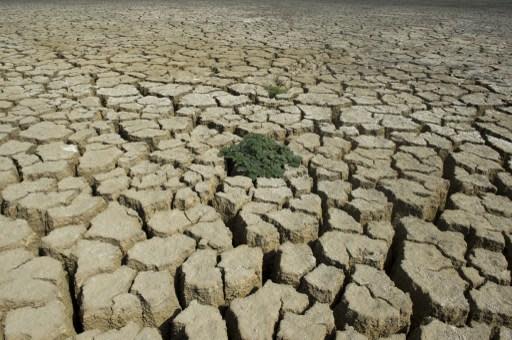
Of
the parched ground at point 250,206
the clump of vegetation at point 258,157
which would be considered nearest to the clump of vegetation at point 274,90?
the parched ground at point 250,206

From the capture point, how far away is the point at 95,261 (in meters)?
1.57

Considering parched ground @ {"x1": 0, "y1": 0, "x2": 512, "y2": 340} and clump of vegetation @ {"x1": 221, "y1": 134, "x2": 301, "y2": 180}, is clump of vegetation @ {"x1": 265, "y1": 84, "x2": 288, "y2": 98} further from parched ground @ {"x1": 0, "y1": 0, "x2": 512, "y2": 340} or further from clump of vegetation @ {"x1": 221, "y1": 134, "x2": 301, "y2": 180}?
clump of vegetation @ {"x1": 221, "y1": 134, "x2": 301, "y2": 180}

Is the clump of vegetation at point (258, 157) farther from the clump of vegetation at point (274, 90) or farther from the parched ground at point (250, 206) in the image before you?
the clump of vegetation at point (274, 90)

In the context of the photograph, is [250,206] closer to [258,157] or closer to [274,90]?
[258,157]

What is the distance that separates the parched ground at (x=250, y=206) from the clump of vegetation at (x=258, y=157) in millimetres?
83

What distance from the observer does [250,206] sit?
1.90m

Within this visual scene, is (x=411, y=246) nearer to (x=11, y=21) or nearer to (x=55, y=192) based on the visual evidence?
(x=55, y=192)

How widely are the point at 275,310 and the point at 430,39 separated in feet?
18.7

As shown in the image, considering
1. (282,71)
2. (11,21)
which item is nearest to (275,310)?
(282,71)

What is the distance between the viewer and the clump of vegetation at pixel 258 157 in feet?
7.10

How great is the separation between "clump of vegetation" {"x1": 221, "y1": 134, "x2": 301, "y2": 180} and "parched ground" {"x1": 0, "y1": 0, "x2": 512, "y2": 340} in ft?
0.27

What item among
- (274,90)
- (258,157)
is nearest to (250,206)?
(258,157)

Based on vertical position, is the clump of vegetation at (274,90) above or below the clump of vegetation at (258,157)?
above

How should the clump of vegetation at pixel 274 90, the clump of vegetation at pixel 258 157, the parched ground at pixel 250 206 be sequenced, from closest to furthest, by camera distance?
the parched ground at pixel 250 206 → the clump of vegetation at pixel 258 157 → the clump of vegetation at pixel 274 90
